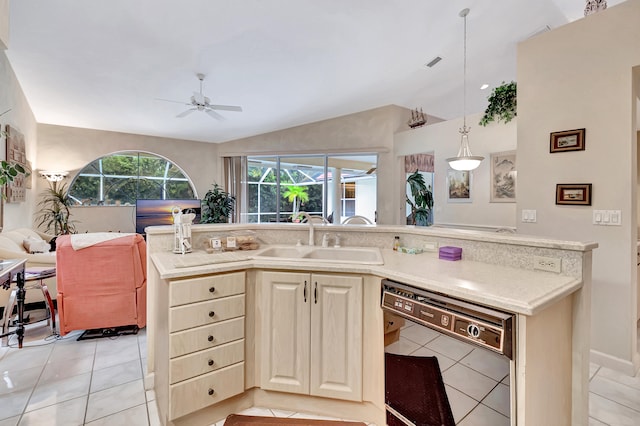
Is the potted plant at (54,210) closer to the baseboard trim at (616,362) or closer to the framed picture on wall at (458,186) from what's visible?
the framed picture on wall at (458,186)

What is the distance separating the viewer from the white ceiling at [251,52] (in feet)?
9.19

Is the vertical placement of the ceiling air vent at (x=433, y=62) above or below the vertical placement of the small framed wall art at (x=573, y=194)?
above

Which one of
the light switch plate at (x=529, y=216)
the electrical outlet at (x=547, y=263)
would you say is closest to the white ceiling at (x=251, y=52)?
the light switch plate at (x=529, y=216)

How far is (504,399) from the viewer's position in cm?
109

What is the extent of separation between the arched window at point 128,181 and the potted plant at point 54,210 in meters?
0.30

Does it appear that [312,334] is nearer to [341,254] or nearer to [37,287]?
[341,254]

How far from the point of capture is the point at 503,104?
3951mm

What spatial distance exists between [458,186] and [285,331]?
408cm

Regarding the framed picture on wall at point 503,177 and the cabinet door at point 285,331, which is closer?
the cabinet door at point 285,331

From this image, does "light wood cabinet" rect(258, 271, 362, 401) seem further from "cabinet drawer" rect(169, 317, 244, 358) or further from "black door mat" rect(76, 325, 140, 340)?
"black door mat" rect(76, 325, 140, 340)

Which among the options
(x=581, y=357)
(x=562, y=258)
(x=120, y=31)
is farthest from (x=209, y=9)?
(x=581, y=357)

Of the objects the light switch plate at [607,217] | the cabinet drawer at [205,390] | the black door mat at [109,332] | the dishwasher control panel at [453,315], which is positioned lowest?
the black door mat at [109,332]

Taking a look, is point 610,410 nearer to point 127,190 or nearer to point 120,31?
point 120,31

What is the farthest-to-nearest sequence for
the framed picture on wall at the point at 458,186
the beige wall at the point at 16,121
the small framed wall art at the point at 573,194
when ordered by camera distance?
the framed picture on wall at the point at 458,186
the beige wall at the point at 16,121
the small framed wall art at the point at 573,194
